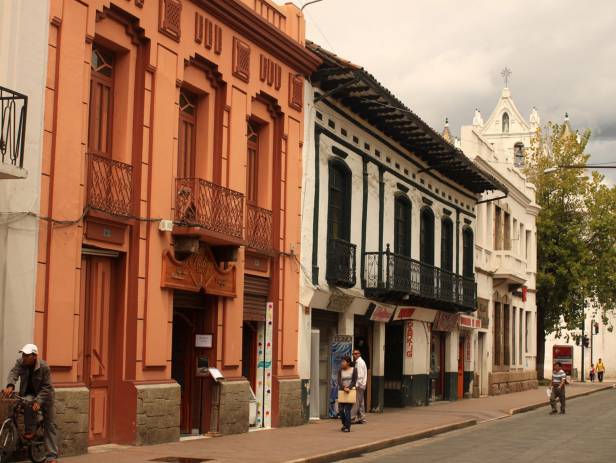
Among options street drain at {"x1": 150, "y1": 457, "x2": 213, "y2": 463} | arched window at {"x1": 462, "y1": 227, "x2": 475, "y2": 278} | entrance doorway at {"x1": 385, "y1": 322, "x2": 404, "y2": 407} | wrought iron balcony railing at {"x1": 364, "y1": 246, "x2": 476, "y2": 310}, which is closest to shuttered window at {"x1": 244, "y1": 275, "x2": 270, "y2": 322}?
wrought iron balcony railing at {"x1": 364, "y1": 246, "x2": 476, "y2": 310}

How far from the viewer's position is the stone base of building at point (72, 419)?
45.0 ft

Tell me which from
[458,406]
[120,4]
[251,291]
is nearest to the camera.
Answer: [120,4]

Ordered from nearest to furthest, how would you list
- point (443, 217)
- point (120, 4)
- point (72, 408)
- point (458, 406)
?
1. point (72, 408)
2. point (120, 4)
3. point (458, 406)
4. point (443, 217)

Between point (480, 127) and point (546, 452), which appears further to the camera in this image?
point (480, 127)

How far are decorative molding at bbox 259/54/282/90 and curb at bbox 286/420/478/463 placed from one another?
7675mm

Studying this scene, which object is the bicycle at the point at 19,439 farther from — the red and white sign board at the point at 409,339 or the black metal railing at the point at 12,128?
Result: the red and white sign board at the point at 409,339

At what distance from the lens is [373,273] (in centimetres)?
2638

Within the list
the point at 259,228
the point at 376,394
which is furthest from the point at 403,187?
the point at 259,228

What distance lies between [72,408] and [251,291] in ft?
22.7

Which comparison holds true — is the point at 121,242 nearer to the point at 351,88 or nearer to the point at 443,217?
the point at 351,88

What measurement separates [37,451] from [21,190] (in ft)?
11.2

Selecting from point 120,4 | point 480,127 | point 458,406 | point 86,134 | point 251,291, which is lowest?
point 458,406

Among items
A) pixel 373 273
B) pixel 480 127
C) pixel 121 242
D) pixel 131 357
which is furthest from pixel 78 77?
pixel 480 127

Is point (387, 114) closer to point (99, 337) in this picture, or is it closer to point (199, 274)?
point (199, 274)
